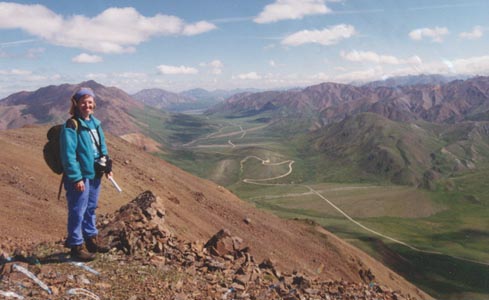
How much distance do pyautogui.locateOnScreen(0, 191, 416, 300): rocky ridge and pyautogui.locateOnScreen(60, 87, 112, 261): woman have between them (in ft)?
3.65

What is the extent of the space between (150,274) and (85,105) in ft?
20.0

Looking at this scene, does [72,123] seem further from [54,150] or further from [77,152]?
[54,150]

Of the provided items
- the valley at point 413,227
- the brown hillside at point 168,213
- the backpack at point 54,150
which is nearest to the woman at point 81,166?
the backpack at point 54,150

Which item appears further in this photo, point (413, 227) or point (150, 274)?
point (413, 227)

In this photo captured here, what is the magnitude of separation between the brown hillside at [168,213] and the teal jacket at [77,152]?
605 centimetres

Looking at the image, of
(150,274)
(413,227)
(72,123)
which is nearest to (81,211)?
(72,123)

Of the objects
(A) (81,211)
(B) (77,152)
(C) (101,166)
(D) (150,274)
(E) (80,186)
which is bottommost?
(D) (150,274)

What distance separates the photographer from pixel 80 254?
484 inches

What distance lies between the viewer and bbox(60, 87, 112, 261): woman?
11039 mm

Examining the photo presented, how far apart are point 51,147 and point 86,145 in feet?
3.40

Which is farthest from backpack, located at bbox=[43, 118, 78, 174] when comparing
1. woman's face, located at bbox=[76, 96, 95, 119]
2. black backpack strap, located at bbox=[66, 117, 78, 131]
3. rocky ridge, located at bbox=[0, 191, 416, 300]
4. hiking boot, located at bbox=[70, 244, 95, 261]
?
rocky ridge, located at bbox=[0, 191, 416, 300]

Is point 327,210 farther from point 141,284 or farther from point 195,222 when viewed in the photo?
point 141,284

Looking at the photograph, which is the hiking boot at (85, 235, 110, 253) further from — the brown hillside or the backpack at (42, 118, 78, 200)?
the brown hillside

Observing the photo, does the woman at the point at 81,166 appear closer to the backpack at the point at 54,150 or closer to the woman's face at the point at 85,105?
the woman's face at the point at 85,105
